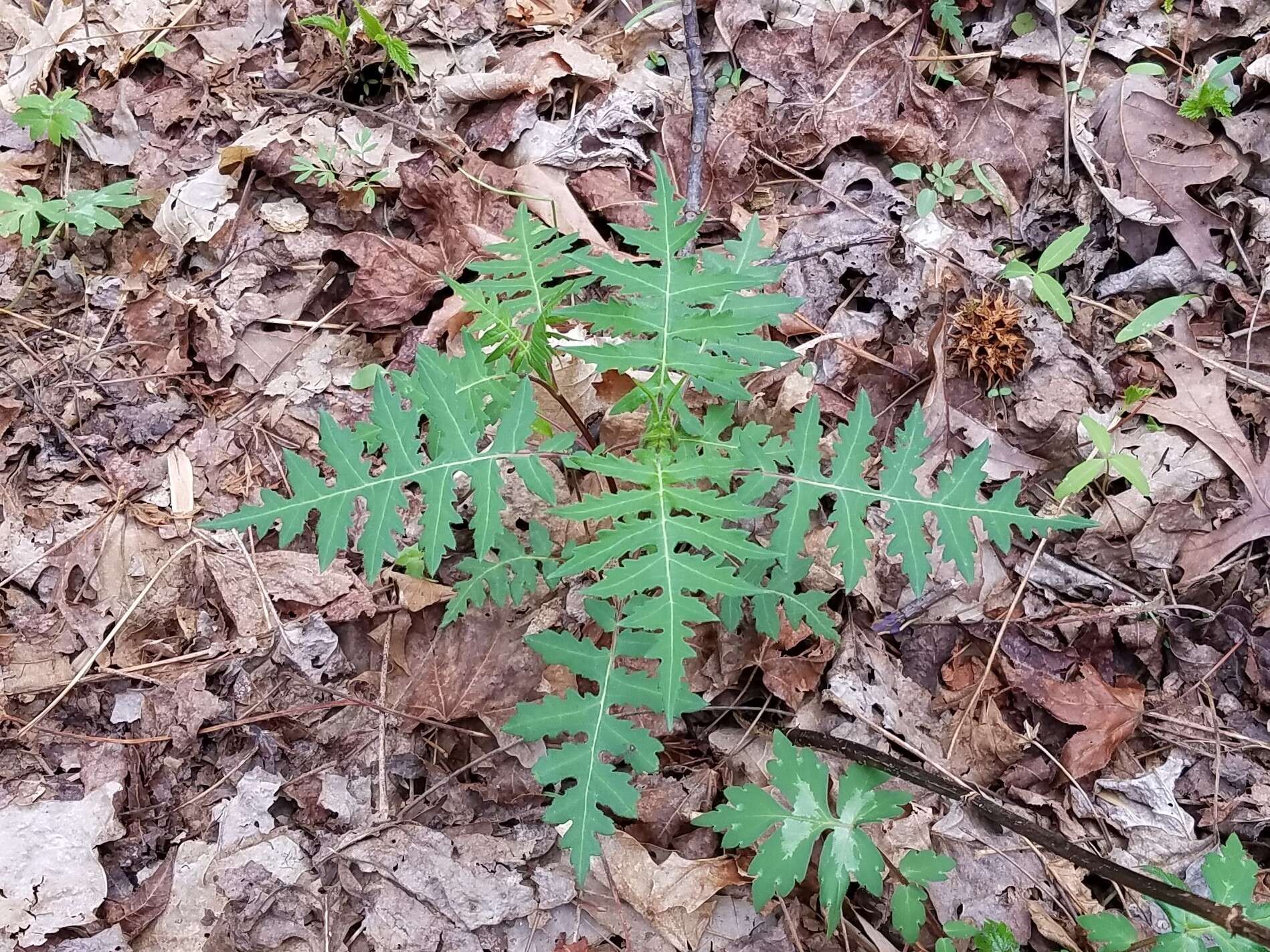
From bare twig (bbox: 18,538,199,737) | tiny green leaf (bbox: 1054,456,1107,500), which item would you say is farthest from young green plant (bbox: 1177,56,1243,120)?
bare twig (bbox: 18,538,199,737)

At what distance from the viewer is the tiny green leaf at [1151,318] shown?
2814 millimetres

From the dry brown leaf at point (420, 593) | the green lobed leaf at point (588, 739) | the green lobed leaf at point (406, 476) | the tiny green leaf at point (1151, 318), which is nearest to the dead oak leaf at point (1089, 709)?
the tiny green leaf at point (1151, 318)

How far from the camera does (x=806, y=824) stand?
2.14 m

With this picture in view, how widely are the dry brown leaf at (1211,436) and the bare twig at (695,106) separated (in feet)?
5.80

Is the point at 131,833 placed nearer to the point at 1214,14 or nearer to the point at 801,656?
the point at 801,656

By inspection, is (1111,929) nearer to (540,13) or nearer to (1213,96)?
(1213,96)

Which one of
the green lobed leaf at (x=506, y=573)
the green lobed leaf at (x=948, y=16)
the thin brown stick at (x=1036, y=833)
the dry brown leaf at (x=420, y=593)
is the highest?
the green lobed leaf at (x=948, y=16)

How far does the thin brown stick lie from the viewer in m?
1.75

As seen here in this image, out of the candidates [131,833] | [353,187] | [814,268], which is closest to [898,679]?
[814,268]

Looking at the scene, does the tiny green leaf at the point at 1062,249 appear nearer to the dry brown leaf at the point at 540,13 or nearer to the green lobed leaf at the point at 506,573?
the green lobed leaf at the point at 506,573

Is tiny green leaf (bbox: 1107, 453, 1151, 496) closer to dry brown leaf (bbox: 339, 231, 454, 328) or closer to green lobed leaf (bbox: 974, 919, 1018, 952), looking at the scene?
green lobed leaf (bbox: 974, 919, 1018, 952)

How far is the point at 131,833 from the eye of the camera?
8.07 ft

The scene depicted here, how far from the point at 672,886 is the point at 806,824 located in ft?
1.53

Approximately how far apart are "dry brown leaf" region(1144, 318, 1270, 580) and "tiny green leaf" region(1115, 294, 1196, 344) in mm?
136
